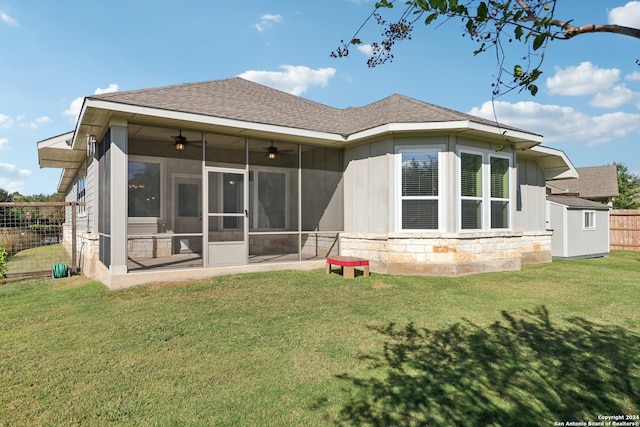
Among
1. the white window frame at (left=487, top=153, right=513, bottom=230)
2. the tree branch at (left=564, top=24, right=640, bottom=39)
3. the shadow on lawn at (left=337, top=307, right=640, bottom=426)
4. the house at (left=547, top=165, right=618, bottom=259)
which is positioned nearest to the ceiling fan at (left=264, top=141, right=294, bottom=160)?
the white window frame at (left=487, top=153, right=513, bottom=230)

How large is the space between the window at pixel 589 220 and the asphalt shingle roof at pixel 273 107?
→ 22.1ft

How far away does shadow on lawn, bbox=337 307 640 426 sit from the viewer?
2.53m

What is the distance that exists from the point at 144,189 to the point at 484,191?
349 inches

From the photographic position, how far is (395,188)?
8.09 meters

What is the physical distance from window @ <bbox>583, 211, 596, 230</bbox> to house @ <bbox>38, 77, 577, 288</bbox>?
413 centimetres

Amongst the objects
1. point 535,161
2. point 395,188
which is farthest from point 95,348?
point 535,161

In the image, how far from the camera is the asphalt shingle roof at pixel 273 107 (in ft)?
23.6

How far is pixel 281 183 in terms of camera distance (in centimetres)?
1034

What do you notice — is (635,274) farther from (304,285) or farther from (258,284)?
(258,284)

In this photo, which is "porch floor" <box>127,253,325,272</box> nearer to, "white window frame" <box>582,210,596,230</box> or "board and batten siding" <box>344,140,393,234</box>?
"board and batten siding" <box>344,140,393,234</box>

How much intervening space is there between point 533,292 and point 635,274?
4383 mm

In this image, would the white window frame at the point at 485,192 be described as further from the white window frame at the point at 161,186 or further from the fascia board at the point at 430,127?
the white window frame at the point at 161,186

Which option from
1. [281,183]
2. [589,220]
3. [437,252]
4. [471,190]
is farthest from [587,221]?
[281,183]

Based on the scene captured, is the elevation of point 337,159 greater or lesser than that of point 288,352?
greater
